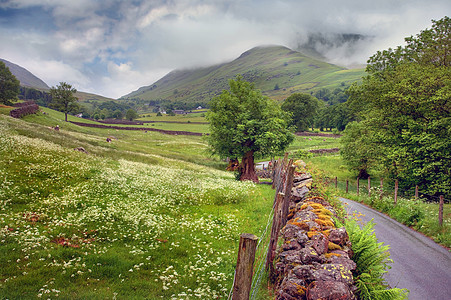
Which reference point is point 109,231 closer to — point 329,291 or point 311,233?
point 311,233

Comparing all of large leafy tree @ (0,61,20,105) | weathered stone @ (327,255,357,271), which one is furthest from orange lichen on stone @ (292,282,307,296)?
large leafy tree @ (0,61,20,105)

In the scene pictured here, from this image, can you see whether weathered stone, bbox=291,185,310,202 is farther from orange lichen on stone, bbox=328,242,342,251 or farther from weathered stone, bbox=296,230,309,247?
orange lichen on stone, bbox=328,242,342,251

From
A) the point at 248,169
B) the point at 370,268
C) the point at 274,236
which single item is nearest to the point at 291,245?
the point at 274,236

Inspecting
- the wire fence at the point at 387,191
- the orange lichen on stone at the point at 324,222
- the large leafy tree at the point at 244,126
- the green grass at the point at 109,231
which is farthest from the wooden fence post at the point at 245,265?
the large leafy tree at the point at 244,126

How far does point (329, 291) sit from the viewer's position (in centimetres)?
604

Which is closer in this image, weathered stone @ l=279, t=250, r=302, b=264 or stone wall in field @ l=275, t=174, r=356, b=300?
stone wall in field @ l=275, t=174, r=356, b=300

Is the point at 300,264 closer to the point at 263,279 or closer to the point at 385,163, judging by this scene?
the point at 263,279

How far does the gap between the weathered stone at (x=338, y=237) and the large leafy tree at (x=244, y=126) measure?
81.4 ft

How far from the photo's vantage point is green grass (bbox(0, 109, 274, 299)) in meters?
8.15

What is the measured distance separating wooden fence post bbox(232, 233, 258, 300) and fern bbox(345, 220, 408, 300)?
4.02m

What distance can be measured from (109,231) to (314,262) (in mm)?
9879

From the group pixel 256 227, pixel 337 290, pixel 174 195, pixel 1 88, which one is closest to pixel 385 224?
pixel 256 227

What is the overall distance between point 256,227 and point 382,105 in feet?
90.9

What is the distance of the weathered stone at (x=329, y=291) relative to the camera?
5.96 metres
